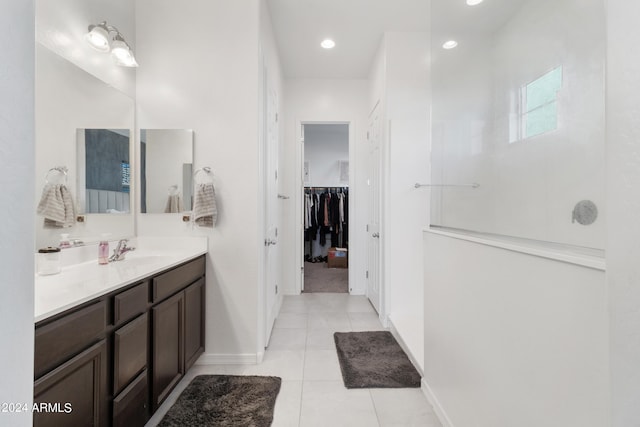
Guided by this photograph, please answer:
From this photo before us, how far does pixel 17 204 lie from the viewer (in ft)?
1.46

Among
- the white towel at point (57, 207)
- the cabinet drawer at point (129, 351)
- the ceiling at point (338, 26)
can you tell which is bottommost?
the cabinet drawer at point (129, 351)

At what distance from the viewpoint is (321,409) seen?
1.68 meters

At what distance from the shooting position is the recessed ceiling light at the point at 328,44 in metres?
3.04

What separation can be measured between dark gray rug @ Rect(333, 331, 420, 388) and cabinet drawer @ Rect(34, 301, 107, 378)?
58.4 inches

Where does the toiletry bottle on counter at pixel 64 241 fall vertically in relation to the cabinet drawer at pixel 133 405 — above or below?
above

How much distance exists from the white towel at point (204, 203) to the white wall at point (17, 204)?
1561mm

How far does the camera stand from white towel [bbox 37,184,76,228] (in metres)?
1.45

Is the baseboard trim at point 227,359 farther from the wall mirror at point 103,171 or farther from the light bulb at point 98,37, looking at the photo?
the light bulb at point 98,37

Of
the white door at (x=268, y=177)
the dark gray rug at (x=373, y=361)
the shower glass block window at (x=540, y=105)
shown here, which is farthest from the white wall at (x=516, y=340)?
the white door at (x=268, y=177)

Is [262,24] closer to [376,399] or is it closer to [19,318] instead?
[19,318]

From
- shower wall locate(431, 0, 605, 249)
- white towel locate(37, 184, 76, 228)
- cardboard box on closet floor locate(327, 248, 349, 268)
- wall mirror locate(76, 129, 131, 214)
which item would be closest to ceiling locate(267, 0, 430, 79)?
shower wall locate(431, 0, 605, 249)

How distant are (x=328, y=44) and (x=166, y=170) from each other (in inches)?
85.7

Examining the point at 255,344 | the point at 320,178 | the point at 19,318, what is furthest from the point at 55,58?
the point at 320,178

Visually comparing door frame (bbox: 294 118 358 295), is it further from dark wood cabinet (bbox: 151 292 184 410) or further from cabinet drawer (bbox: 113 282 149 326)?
cabinet drawer (bbox: 113 282 149 326)
